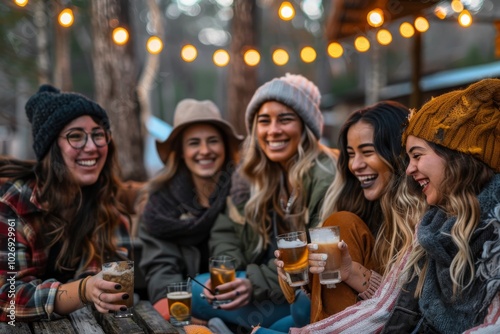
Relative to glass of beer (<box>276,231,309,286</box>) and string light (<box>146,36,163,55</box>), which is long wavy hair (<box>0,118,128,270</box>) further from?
string light (<box>146,36,163,55</box>)

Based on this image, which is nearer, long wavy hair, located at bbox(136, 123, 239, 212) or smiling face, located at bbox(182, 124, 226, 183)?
smiling face, located at bbox(182, 124, 226, 183)

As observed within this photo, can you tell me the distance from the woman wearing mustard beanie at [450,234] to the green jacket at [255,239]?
112 cm

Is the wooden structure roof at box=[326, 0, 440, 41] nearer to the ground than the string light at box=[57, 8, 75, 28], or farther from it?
farther from it

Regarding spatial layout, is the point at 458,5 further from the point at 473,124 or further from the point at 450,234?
the point at 450,234

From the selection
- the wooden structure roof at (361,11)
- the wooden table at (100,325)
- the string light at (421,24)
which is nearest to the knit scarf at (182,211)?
the wooden table at (100,325)

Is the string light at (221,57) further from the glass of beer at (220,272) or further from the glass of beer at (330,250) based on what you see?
the glass of beer at (330,250)

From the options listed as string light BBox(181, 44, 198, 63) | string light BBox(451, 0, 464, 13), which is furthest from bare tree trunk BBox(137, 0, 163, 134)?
string light BBox(451, 0, 464, 13)

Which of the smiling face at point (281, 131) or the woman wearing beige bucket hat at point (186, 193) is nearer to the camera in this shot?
the smiling face at point (281, 131)

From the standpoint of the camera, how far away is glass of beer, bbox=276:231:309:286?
3193 millimetres

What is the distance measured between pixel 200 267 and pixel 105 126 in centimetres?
137

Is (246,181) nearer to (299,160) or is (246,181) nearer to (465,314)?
(299,160)

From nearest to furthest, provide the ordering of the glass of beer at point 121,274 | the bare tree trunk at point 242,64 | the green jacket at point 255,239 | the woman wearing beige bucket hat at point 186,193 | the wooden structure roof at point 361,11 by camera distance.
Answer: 1. the glass of beer at point 121,274
2. the green jacket at point 255,239
3. the woman wearing beige bucket hat at point 186,193
4. the bare tree trunk at point 242,64
5. the wooden structure roof at point 361,11

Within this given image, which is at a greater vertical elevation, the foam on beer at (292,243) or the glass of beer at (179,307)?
the foam on beer at (292,243)

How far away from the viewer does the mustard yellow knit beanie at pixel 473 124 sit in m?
2.86
